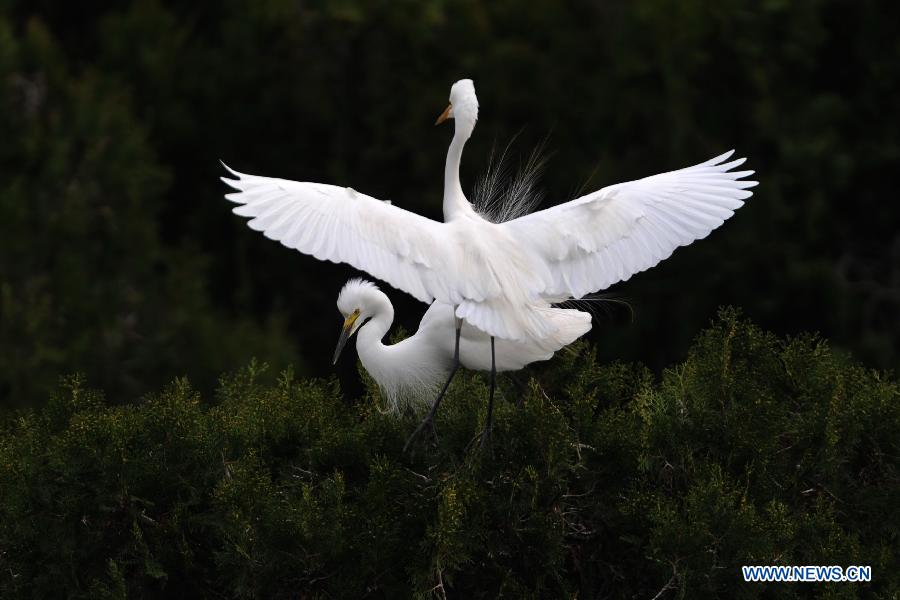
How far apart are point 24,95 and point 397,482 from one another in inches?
348

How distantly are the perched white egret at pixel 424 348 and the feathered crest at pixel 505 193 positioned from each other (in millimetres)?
558

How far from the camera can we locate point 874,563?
5074 mm

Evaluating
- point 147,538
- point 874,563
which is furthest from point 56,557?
point 874,563

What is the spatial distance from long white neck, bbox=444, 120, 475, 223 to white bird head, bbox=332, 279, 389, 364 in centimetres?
39

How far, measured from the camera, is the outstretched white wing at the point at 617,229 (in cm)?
554

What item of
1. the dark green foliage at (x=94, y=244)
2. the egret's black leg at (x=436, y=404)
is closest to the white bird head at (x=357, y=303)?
the egret's black leg at (x=436, y=404)

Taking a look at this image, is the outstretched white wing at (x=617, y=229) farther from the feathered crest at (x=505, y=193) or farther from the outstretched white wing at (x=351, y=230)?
the feathered crest at (x=505, y=193)

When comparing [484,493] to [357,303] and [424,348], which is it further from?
[357,303]

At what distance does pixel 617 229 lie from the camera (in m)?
5.60

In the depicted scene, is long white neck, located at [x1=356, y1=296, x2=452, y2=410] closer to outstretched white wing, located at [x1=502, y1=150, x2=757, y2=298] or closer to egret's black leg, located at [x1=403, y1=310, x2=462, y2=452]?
egret's black leg, located at [x1=403, y1=310, x2=462, y2=452]

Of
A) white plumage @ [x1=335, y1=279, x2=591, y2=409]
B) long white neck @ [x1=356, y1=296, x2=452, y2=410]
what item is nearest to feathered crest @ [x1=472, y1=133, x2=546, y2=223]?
white plumage @ [x1=335, y1=279, x2=591, y2=409]

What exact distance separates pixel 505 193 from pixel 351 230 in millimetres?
1155

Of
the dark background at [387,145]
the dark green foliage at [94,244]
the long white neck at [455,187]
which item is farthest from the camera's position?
the dark background at [387,145]

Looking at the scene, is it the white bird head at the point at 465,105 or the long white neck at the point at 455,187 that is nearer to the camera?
the long white neck at the point at 455,187
